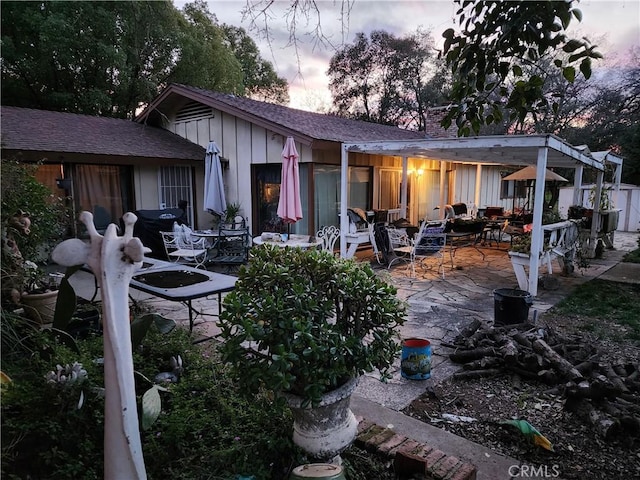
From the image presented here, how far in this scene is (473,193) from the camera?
1511 centimetres

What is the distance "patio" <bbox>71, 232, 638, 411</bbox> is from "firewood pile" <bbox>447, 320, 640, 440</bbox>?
30cm

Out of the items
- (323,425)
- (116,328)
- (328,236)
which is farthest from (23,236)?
(328,236)

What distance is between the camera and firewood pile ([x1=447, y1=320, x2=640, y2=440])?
9.64ft

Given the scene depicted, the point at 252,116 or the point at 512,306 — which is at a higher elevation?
the point at 252,116

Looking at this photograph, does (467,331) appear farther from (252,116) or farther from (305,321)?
(252,116)

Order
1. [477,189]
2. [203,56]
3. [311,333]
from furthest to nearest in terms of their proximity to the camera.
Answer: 1. [203,56]
2. [477,189]
3. [311,333]

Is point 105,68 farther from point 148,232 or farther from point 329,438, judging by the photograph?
point 329,438

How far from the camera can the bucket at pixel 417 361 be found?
12.1 feet

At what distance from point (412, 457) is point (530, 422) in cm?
143

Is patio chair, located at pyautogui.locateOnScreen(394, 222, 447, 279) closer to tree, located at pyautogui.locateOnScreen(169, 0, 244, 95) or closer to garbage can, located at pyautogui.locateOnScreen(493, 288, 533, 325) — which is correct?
garbage can, located at pyautogui.locateOnScreen(493, 288, 533, 325)

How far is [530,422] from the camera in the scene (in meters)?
3.01

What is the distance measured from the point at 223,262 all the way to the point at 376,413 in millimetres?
5624

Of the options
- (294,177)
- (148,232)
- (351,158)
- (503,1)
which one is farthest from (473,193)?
(503,1)

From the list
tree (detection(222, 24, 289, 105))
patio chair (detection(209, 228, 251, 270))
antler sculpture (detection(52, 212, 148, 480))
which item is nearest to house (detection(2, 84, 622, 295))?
patio chair (detection(209, 228, 251, 270))
